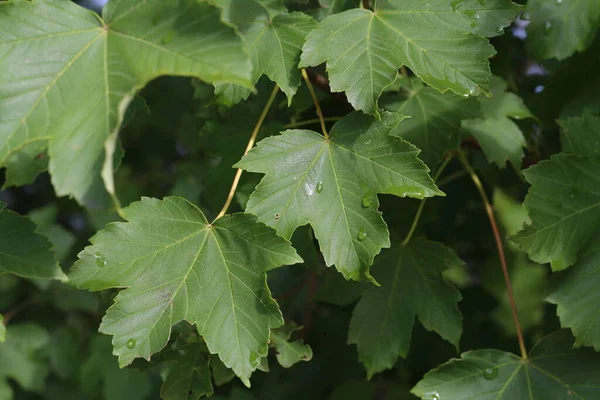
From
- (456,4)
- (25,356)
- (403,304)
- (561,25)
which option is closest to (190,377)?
(403,304)

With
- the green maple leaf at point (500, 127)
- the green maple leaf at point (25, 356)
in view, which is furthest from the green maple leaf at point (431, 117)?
the green maple leaf at point (25, 356)

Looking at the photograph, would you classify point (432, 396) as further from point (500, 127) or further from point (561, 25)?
point (561, 25)

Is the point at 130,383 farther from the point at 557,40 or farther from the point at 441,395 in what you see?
the point at 557,40

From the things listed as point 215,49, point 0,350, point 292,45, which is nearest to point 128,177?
point 0,350

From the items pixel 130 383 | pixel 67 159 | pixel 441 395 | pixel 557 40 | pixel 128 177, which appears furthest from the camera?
pixel 128 177

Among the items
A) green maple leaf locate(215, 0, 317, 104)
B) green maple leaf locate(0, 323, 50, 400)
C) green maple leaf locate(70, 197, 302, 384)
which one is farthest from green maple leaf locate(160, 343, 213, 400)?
green maple leaf locate(0, 323, 50, 400)

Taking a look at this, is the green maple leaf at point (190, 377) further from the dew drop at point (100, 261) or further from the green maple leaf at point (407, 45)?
the green maple leaf at point (407, 45)
